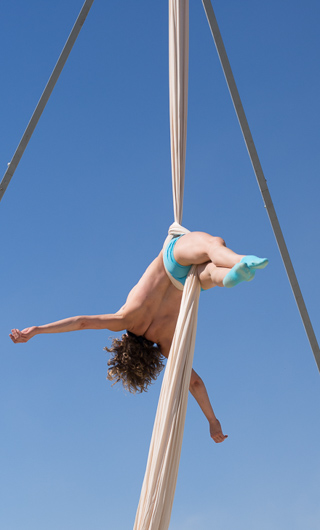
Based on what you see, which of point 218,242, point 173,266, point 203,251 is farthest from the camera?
point 173,266

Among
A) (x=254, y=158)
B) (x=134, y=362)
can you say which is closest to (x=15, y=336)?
(x=134, y=362)

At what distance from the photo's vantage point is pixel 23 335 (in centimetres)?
522

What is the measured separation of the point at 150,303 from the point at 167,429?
1180 mm

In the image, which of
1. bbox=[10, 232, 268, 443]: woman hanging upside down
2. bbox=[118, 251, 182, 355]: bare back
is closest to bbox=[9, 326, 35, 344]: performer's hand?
bbox=[10, 232, 268, 443]: woman hanging upside down

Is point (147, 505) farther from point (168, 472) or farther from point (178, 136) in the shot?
point (178, 136)

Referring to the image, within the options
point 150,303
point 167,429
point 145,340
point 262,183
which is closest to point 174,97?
point 262,183

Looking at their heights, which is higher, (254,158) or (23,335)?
(254,158)

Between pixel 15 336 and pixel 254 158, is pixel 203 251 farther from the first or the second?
pixel 15 336

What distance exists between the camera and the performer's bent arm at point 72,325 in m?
5.23

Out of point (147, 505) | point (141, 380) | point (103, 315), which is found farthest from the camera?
point (141, 380)

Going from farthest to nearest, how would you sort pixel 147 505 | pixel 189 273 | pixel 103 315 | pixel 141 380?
1. pixel 141 380
2. pixel 103 315
3. pixel 189 273
4. pixel 147 505

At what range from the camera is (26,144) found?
5566mm

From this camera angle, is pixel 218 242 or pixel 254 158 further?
pixel 254 158

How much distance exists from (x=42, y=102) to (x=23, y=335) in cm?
170
